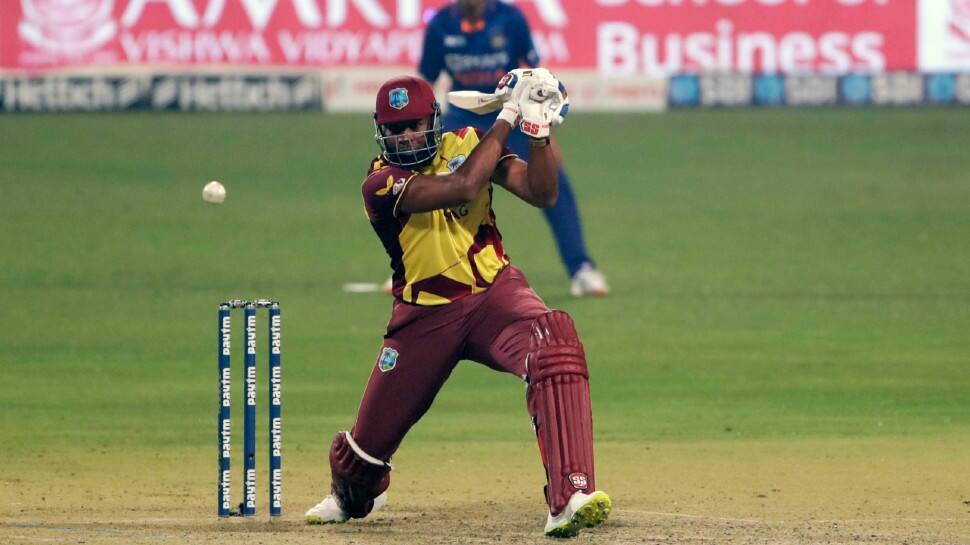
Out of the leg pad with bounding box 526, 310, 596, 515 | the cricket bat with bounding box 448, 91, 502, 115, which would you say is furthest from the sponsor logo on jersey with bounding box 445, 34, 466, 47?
the leg pad with bounding box 526, 310, 596, 515

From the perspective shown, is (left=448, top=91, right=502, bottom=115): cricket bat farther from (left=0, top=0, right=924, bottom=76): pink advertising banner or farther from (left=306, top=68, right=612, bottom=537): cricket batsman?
(left=0, top=0, right=924, bottom=76): pink advertising banner

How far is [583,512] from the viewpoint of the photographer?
5.68m

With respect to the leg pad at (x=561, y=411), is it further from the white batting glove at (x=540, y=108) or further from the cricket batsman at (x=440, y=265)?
the white batting glove at (x=540, y=108)

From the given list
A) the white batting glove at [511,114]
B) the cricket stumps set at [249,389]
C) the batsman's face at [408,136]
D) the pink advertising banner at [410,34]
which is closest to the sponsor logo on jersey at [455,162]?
the batsman's face at [408,136]

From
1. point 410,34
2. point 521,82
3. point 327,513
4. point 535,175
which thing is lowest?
point 410,34

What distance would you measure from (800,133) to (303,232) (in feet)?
28.2

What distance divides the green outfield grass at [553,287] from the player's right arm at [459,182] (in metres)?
1.40

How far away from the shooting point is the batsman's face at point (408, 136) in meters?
6.14

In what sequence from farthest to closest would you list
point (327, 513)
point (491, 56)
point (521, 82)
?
1. point (491, 56)
2. point (327, 513)
3. point (521, 82)

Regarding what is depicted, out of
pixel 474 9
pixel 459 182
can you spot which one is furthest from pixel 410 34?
pixel 459 182

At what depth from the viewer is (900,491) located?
685cm

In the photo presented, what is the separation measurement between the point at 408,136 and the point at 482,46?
18.4 feet

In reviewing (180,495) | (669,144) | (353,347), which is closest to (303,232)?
(353,347)

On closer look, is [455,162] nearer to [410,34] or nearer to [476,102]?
[476,102]
